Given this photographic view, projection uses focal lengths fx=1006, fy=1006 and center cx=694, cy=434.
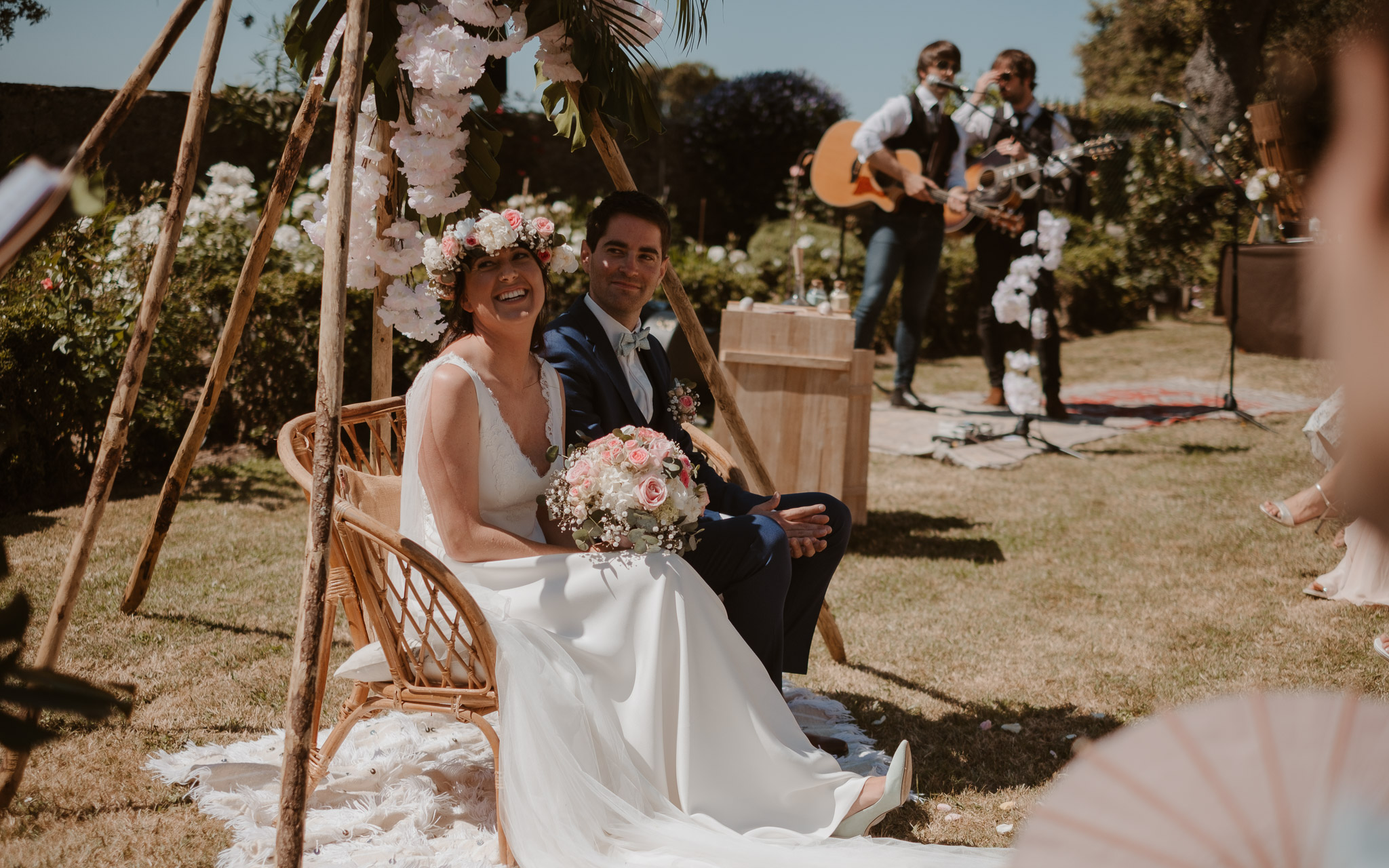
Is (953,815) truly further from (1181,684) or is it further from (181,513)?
(181,513)

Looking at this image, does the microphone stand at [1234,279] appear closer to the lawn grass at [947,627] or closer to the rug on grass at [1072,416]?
the rug on grass at [1072,416]

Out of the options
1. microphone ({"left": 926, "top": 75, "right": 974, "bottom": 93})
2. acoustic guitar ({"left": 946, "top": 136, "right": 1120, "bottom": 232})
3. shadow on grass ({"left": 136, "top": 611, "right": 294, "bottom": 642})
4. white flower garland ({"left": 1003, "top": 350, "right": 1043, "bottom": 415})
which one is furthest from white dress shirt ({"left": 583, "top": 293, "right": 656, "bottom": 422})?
acoustic guitar ({"left": 946, "top": 136, "right": 1120, "bottom": 232})

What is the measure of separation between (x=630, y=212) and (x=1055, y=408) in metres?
5.78

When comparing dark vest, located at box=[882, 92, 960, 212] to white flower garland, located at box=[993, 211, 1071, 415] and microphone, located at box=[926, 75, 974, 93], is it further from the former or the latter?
white flower garland, located at box=[993, 211, 1071, 415]

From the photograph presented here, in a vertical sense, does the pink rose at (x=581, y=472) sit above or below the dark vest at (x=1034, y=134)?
below

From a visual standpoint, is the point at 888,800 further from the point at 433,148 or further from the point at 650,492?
the point at 433,148

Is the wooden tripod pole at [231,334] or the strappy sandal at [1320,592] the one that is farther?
the strappy sandal at [1320,592]

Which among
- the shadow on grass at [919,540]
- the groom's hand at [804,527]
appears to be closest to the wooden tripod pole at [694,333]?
the groom's hand at [804,527]

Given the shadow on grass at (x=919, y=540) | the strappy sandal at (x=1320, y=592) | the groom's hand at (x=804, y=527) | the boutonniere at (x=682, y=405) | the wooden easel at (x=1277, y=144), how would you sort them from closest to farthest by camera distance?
the wooden easel at (x=1277, y=144), the groom's hand at (x=804, y=527), the boutonniere at (x=682, y=405), the strappy sandal at (x=1320, y=592), the shadow on grass at (x=919, y=540)

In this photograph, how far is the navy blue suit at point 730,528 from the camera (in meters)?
2.76

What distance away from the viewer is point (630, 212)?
10.5 ft

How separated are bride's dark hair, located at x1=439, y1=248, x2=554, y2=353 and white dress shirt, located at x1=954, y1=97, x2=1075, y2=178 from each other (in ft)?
14.9

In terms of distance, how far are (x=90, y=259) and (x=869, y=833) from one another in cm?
502

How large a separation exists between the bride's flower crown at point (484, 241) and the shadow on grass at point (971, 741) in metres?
1.84
